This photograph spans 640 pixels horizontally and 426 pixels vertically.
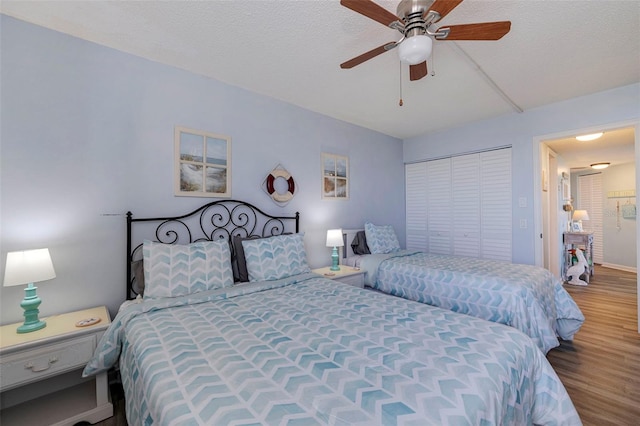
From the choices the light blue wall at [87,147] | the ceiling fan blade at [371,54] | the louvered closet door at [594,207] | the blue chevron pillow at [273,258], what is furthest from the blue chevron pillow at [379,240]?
the louvered closet door at [594,207]

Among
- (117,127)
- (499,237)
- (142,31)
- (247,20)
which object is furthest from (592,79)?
(117,127)

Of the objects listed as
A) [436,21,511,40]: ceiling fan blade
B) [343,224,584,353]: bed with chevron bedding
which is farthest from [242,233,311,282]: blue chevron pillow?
[436,21,511,40]: ceiling fan blade

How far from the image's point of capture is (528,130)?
3.42m

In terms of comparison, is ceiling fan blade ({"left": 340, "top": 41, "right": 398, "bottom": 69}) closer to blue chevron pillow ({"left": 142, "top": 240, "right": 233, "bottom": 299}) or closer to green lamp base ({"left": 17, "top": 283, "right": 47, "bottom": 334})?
blue chevron pillow ({"left": 142, "top": 240, "right": 233, "bottom": 299})

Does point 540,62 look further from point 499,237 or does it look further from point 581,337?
point 581,337

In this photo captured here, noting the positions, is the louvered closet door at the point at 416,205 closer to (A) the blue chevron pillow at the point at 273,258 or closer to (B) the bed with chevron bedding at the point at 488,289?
(B) the bed with chevron bedding at the point at 488,289

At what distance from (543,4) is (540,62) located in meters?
0.83

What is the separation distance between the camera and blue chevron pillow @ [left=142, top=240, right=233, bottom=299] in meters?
1.83

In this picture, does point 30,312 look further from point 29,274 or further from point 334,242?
point 334,242

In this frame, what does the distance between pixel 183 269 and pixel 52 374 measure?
32.4 inches

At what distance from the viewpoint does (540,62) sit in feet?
7.54

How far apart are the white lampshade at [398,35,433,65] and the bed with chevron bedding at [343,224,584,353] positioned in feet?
6.20

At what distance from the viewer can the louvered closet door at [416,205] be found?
4508 mm

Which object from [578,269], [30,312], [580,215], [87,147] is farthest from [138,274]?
[580,215]
